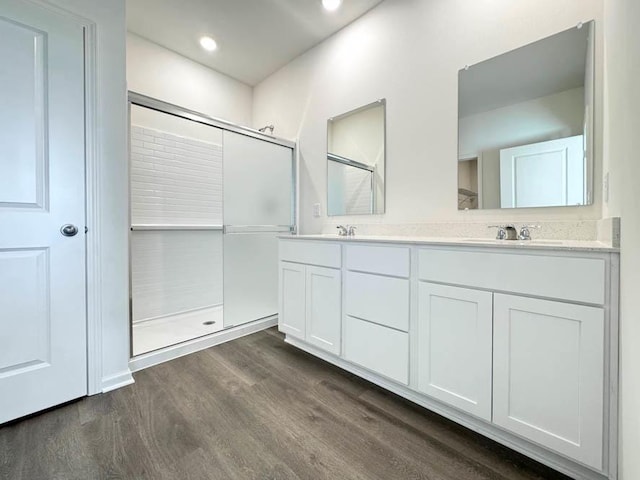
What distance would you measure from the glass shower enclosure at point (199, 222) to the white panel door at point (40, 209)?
79 centimetres

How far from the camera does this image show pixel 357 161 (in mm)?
2473

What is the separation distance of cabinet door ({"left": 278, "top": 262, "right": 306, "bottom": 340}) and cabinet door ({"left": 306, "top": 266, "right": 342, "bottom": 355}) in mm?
67

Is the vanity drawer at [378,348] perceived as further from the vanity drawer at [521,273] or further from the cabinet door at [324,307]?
the vanity drawer at [521,273]

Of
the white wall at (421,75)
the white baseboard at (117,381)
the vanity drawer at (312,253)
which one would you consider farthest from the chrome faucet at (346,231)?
the white baseboard at (117,381)

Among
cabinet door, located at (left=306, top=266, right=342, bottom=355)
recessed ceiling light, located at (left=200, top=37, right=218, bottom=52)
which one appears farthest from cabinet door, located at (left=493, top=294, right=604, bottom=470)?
recessed ceiling light, located at (left=200, top=37, right=218, bottom=52)

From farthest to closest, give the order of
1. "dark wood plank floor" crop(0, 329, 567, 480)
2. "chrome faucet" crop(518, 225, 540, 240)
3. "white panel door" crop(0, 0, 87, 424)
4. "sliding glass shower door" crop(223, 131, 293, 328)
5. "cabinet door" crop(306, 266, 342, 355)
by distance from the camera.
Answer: "sliding glass shower door" crop(223, 131, 293, 328) < "cabinet door" crop(306, 266, 342, 355) < "chrome faucet" crop(518, 225, 540, 240) < "white panel door" crop(0, 0, 87, 424) < "dark wood plank floor" crop(0, 329, 567, 480)

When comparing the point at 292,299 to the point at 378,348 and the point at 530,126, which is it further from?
the point at 530,126

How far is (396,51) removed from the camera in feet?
7.10

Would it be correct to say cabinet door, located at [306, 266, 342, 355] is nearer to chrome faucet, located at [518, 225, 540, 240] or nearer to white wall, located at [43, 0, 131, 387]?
chrome faucet, located at [518, 225, 540, 240]

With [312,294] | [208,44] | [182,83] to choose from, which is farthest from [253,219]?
[208,44]

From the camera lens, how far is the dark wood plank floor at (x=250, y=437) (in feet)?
3.78

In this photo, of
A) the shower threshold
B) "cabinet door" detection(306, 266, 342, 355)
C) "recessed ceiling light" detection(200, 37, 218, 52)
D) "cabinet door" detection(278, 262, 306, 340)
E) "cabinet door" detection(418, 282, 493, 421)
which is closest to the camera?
"cabinet door" detection(418, 282, 493, 421)

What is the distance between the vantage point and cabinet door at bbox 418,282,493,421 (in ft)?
4.11

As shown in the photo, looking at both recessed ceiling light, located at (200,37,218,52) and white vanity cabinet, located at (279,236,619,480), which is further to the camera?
recessed ceiling light, located at (200,37,218,52)
